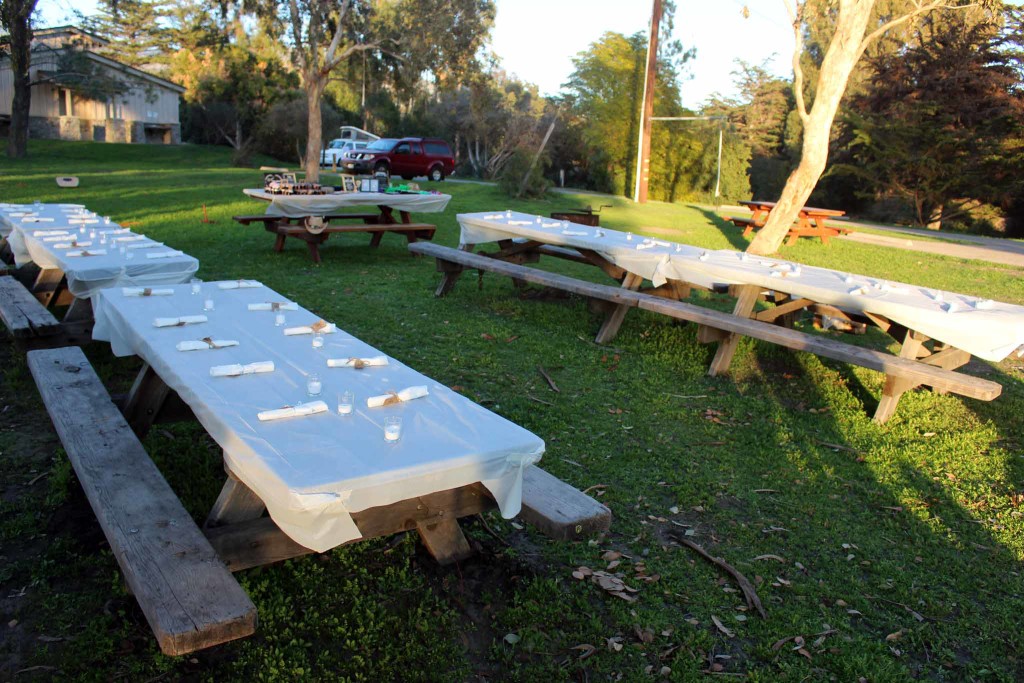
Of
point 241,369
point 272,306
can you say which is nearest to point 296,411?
point 241,369

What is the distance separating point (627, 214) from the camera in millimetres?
18672

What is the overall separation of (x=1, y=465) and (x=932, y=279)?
10882mm

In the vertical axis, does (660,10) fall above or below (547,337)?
above

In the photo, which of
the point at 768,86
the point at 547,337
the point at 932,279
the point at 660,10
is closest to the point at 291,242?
the point at 547,337

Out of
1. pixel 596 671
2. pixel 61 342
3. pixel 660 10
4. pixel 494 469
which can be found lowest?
pixel 596 671

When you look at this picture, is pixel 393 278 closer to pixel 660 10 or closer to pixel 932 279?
pixel 932 279

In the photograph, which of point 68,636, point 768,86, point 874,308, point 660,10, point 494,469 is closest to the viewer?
point 494,469

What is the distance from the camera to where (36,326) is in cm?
475

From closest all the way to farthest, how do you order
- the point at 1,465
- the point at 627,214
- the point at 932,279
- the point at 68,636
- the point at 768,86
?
the point at 68,636
the point at 1,465
the point at 932,279
the point at 627,214
the point at 768,86

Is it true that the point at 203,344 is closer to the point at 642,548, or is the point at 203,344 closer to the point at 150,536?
the point at 150,536

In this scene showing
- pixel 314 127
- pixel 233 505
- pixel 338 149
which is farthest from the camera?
pixel 338 149

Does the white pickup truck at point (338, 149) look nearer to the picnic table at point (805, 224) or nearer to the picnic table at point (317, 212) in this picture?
the picnic table at point (805, 224)

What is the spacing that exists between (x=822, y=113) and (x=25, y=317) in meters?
9.88

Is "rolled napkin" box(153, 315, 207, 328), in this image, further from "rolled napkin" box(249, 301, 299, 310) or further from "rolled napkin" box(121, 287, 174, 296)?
"rolled napkin" box(121, 287, 174, 296)
